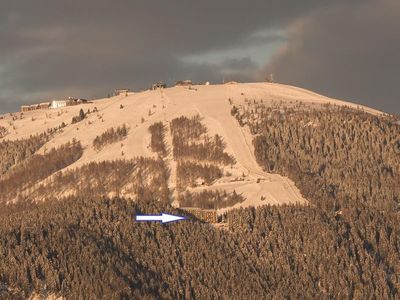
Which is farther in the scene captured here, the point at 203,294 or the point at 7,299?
the point at 203,294

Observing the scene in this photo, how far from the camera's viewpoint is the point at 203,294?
196500mm

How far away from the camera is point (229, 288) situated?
651 ft

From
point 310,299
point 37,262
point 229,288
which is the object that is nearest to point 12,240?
point 37,262

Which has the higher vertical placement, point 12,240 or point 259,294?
point 12,240

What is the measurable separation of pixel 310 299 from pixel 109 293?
1507 inches

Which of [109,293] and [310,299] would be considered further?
[310,299]

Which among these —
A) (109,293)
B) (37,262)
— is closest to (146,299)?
(109,293)

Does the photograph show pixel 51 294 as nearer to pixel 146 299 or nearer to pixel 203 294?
pixel 146 299

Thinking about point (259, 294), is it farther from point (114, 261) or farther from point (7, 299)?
point (7, 299)

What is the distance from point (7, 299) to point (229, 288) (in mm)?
41437

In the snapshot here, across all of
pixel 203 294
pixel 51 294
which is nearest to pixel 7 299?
pixel 51 294

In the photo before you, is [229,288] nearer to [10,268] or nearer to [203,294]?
[203,294]

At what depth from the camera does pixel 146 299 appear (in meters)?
188

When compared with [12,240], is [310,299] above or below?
below
